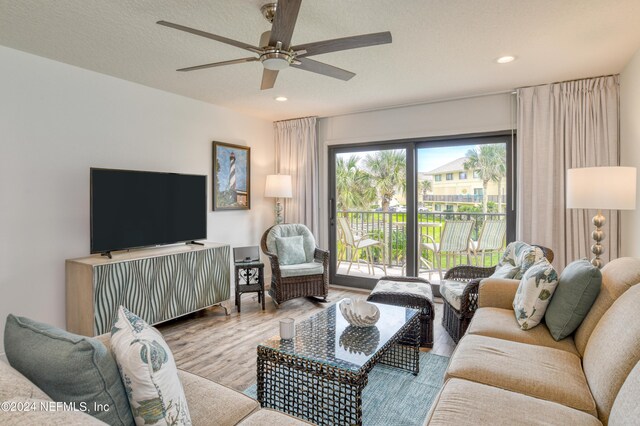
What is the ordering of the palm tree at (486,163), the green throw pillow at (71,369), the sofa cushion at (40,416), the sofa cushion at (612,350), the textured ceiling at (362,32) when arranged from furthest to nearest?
the palm tree at (486,163) < the textured ceiling at (362,32) < the sofa cushion at (612,350) < the green throw pillow at (71,369) < the sofa cushion at (40,416)

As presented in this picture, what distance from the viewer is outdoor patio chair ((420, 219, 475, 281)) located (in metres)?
4.39

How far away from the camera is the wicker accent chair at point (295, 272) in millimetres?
4114

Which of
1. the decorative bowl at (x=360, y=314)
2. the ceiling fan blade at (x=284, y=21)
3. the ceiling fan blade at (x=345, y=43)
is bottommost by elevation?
the decorative bowl at (x=360, y=314)

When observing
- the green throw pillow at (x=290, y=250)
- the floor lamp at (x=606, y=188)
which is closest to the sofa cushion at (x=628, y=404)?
the floor lamp at (x=606, y=188)

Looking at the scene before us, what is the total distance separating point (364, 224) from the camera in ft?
16.6

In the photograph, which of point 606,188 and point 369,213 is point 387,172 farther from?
point 606,188

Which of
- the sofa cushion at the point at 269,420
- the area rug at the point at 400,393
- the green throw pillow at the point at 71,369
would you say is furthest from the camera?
the area rug at the point at 400,393

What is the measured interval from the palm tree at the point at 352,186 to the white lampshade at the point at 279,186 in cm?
73

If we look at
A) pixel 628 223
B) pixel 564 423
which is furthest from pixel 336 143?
pixel 564 423

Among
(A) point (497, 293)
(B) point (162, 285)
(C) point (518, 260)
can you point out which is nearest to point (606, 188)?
(C) point (518, 260)

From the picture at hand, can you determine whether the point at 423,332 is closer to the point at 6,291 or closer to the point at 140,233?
the point at 140,233

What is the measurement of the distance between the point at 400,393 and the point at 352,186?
319 cm

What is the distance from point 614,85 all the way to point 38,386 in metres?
4.62

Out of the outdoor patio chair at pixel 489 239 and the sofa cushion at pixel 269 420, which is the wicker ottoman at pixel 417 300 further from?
the sofa cushion at pixel 269 420
